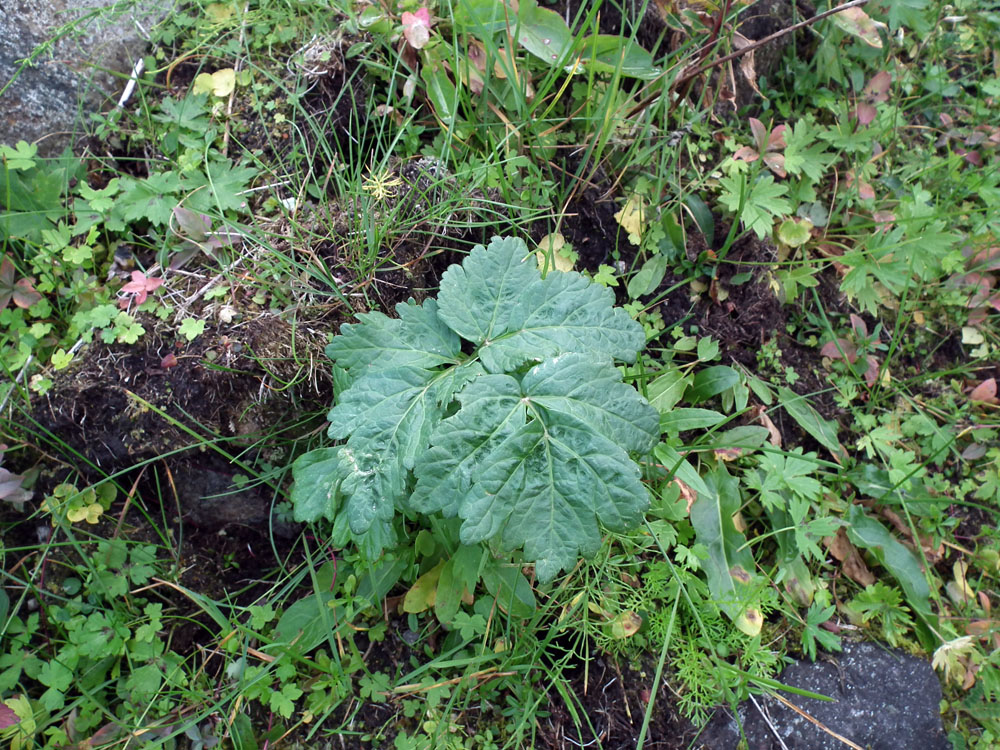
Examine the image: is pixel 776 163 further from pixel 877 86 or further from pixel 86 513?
pixel 86 513

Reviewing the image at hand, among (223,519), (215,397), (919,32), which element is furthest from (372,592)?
(919,32)

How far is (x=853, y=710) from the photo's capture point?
2053 mm

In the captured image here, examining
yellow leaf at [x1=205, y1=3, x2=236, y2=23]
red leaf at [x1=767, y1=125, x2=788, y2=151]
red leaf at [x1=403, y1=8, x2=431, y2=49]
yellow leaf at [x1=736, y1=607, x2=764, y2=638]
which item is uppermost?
yellow leaf at [x1=205, y1=3, x2=236, y2=23]

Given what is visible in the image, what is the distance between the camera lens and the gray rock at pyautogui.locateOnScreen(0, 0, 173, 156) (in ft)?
7.52

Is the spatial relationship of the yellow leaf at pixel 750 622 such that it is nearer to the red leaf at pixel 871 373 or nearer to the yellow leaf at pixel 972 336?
the red leaf at pixel 871 373

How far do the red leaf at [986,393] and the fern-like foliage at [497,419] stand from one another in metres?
1.79

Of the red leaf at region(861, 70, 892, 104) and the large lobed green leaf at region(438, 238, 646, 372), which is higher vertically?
the red leaf at region(861, 70, 892, 104)

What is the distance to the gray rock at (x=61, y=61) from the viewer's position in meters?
2.29

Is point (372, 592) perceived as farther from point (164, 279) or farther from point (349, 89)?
point (349, 89)

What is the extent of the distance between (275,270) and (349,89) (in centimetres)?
80

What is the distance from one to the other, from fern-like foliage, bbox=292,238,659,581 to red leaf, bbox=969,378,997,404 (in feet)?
5.89

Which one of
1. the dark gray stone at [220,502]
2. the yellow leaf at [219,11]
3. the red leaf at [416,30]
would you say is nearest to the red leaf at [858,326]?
the red leaf at [416,30]

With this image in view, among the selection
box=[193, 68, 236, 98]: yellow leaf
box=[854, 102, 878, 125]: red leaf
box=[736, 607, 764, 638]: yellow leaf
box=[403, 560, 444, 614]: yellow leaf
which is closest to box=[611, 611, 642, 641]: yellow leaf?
box=[736, 607, 764, 638]: yellow leaf

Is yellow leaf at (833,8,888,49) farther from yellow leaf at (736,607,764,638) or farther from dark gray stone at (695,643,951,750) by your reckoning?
dark gray stone at (695,643,951,750)
